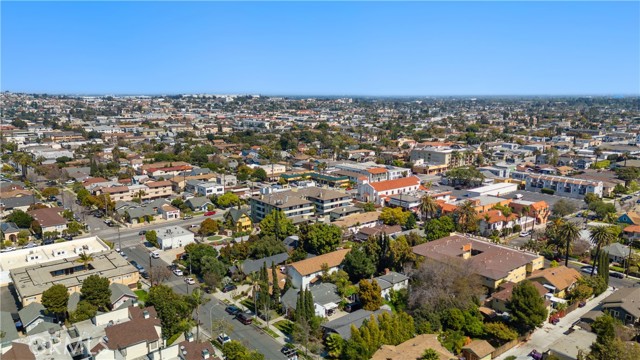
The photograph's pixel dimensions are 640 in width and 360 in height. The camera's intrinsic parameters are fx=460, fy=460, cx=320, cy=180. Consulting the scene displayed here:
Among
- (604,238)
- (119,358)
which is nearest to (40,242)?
(119,358)

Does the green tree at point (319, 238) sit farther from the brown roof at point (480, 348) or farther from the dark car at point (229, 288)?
the brown roof at point (480, 348)

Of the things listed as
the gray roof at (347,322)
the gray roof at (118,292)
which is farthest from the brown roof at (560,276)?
the gray roof at (118,292)

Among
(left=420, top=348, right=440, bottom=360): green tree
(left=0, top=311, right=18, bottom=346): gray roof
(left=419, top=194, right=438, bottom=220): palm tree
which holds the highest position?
(left=419, top=194, right=438, bottom=220): palm tree

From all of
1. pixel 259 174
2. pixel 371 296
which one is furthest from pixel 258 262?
pixel 259 174

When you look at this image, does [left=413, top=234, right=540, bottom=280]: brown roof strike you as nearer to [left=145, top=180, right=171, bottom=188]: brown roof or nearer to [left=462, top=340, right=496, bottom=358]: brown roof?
[left=462, top=340, right=496, bottom=358]: brown roof

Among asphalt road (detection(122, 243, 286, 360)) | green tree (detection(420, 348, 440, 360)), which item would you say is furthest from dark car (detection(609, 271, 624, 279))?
asphalt road (detection(122, 243, 286, 360))

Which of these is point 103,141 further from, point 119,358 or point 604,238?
point 604,238
